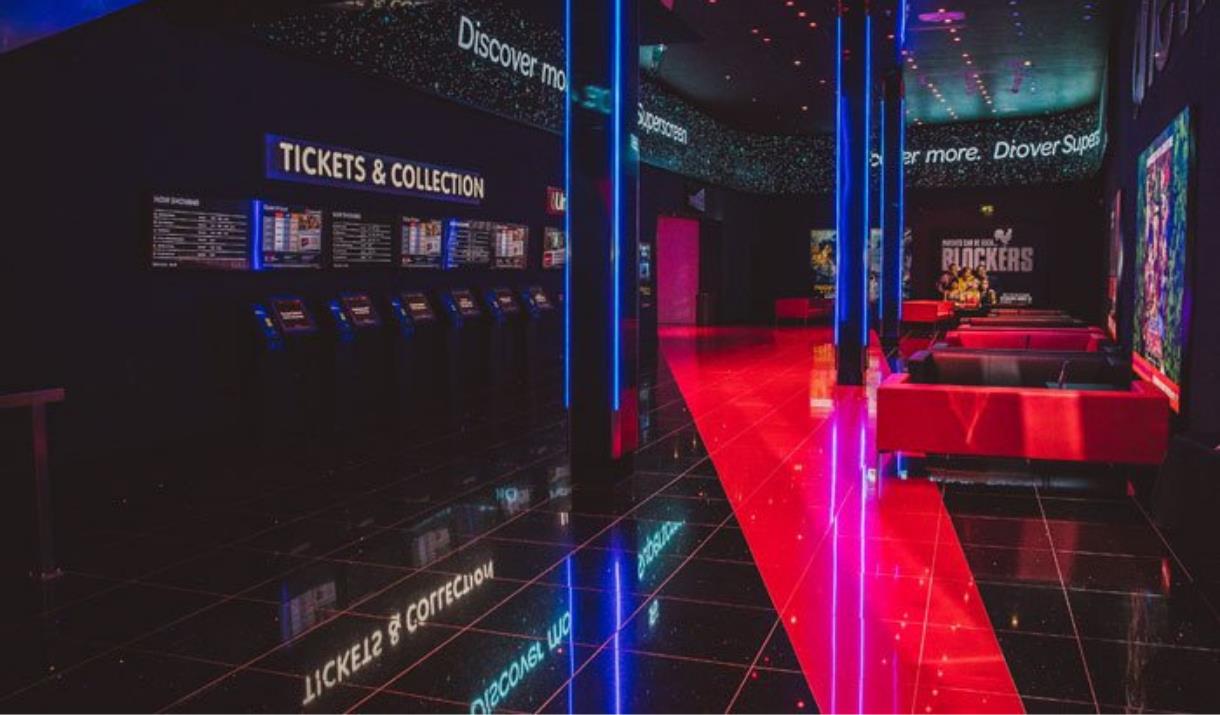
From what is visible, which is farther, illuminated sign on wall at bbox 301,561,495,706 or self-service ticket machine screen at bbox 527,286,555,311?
self-service ticket machine screen at bbox 527,286,555,311

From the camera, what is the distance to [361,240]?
9.95m

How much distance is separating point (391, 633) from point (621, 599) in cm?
96

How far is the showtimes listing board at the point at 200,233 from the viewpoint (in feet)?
25.4

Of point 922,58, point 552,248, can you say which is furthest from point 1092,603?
point 922,58

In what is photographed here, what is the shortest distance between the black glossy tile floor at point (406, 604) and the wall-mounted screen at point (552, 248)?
714cm

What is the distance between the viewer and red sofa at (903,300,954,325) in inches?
824

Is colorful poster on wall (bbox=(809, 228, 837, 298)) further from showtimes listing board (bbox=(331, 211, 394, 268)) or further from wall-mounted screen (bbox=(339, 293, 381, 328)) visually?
wall-mounted screen (bbox=(339, 293, 381, 328))

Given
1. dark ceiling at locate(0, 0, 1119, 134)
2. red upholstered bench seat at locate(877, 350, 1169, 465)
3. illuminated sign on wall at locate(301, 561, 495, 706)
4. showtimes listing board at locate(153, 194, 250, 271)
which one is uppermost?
dark ceiling at locate(0, 0, 1119, 134)

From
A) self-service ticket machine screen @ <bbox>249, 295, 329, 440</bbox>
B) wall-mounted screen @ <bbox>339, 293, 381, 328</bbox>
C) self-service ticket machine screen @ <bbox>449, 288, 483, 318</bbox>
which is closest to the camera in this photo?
self-service ticket machine screen @ <bbox>249, 295, 329, 440</bbox>

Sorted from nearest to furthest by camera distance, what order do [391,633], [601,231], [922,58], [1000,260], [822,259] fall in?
[391,633] → [601,231] → [922,58] → [1000,260] → [822,259]

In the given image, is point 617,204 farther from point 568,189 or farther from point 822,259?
point 822,259

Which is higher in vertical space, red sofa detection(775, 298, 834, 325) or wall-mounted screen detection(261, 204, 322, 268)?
wall-mounted screen detection(261, 204, 322, 268)

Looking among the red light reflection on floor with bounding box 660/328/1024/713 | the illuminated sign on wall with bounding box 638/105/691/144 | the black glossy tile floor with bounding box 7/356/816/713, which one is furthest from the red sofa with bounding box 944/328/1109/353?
the illuminated sign on wall with bounding box 638/105/691/144

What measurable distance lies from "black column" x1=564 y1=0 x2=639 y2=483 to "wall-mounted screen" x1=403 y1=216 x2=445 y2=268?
4349 millimetres
